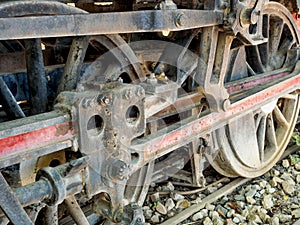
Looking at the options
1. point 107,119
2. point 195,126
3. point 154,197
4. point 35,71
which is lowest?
point 154,197

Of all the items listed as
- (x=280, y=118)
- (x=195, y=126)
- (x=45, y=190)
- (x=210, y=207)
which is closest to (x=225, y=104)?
(x=195, y=126)

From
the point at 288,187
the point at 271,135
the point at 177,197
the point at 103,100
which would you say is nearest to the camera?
the point at 103,100

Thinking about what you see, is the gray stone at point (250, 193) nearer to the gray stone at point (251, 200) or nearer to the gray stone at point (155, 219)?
the gray stone at point (251, 200)

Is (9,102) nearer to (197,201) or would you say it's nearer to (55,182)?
(55,182)

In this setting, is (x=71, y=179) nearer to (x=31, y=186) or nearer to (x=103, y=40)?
(x=31, y=186)

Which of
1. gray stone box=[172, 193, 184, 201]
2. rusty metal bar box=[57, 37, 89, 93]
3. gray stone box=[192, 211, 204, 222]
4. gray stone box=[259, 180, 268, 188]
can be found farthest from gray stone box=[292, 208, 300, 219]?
rusty metal bar box=[57, 37, 89, 93]

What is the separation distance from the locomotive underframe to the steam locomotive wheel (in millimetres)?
664

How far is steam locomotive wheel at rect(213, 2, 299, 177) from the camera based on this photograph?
299 centimetres

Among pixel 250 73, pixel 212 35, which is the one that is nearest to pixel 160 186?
pixel 250 73

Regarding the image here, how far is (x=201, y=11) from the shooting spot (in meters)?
1.99

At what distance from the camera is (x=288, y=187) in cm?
327

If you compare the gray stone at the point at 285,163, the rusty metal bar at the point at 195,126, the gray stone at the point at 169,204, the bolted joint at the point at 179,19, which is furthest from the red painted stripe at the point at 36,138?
the gray stone at the point at 285,163

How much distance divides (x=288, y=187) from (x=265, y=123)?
Result: 0.52 metres

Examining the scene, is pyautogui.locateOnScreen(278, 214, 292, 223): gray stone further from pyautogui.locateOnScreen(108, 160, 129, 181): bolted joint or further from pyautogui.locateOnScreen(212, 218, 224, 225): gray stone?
pyautogui.locateOnScreen(108, 160, 129, 181): bolted joint
